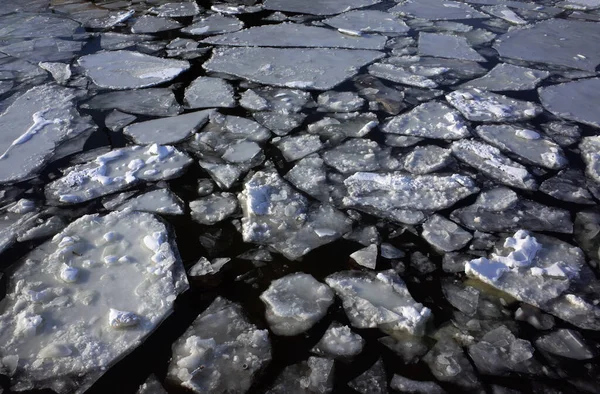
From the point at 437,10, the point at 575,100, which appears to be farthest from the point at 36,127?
the point at 437,10

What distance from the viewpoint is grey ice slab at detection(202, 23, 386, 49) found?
3.32 m

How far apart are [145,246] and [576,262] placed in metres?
1.47

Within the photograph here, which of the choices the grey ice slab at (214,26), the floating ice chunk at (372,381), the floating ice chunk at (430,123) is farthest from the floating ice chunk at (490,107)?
the grey ice slab at (214,26)

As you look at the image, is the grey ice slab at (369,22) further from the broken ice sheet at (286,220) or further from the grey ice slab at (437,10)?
the broken ice sheet at (286,220)

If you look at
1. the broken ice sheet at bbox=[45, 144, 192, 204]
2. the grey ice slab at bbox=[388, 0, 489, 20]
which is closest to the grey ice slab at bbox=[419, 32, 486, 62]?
the grey ice slab at bbox=[388, 0, 489, 20]

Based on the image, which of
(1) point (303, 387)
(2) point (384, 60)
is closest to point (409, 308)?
(1) point (303, 387)

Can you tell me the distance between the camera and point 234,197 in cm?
186

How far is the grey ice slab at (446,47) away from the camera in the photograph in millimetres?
3176

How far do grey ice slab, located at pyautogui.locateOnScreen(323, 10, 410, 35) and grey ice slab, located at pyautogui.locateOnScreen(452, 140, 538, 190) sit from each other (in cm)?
173

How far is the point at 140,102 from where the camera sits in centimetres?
262

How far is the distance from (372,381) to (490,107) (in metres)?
1.82

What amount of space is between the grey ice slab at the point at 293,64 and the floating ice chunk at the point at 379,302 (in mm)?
1530

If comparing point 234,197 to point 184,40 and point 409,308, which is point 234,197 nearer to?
point 409,308

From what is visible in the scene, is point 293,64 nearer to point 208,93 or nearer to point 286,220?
point 208,93
